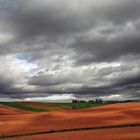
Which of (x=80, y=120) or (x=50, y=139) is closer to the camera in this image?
(x=50, y=139)

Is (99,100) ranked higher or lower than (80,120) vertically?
higher

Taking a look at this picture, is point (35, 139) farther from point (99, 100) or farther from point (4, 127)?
point (99, 100)

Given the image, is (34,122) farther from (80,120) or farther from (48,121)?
(80,120)

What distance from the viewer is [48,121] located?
1913 inches

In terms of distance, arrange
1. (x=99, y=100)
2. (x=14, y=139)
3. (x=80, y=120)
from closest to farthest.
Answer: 1. (x=14, y=139)
2. (x=80, y=120)
3. (x=99, y=100)

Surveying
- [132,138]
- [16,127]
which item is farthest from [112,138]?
[16,127]

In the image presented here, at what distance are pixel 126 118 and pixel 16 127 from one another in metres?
16.5

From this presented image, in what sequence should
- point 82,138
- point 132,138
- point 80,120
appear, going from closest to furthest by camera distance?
point 132,138 → point 82,138 → point 80,120

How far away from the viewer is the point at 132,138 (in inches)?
1003

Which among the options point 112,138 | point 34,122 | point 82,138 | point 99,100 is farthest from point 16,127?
point 99,100

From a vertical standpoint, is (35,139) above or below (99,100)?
below

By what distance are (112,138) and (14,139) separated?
10.5 m

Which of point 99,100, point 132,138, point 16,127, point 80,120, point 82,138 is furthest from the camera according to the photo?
point 99,100

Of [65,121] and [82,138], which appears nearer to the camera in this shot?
[82,138]
